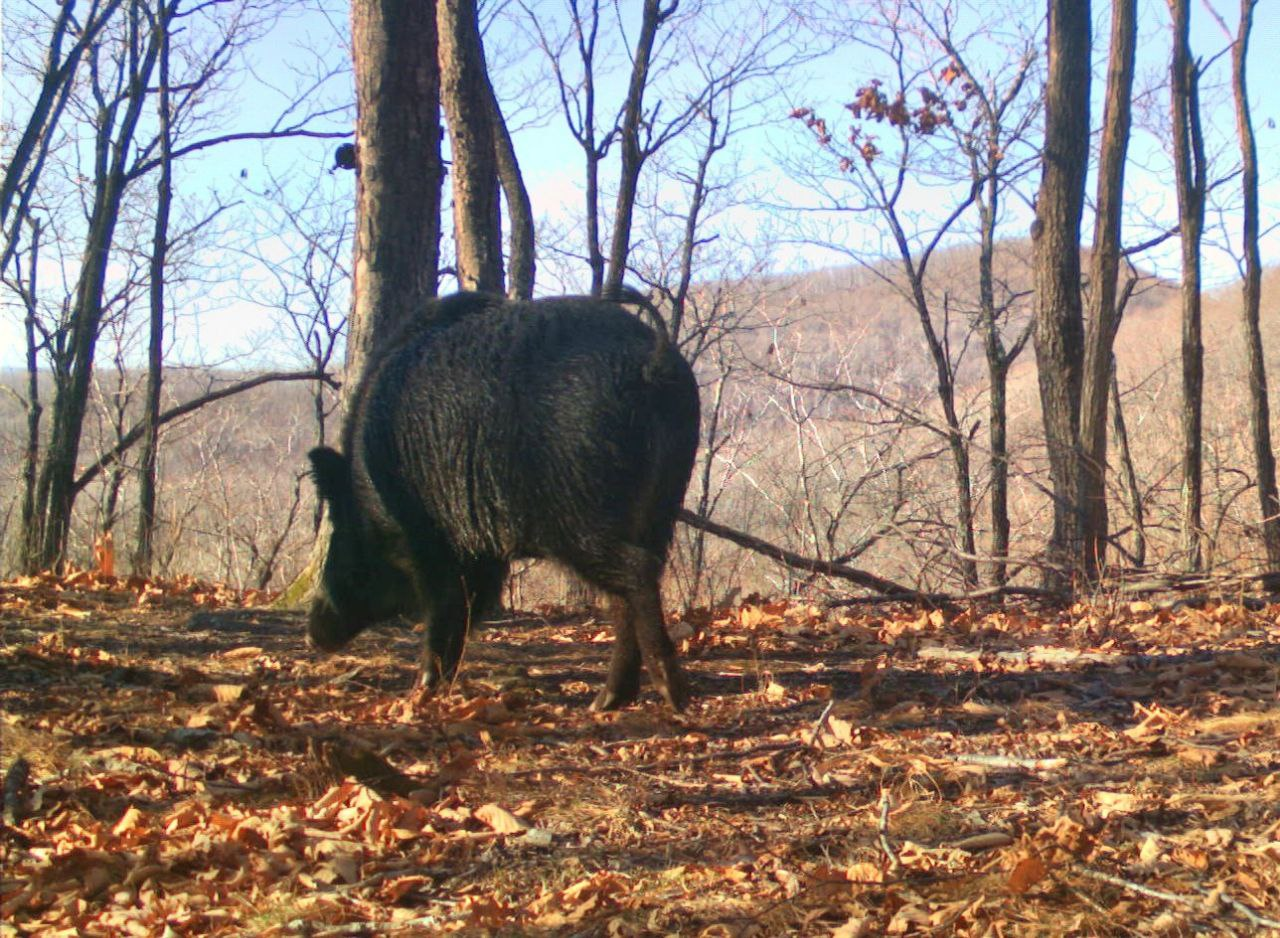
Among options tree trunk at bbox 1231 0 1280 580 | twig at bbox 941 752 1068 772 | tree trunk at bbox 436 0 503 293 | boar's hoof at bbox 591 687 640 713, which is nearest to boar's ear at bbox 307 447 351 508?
boar's hoof at bbox 591 687 640 713

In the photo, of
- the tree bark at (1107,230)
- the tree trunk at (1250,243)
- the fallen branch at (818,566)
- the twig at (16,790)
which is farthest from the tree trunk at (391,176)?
the tree trunk at (1250,243)

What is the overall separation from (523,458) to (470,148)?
182 inches

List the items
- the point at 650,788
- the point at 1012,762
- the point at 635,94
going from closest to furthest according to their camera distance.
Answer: the point at 650,788 → the point at 1012,762 → the point at 635,94

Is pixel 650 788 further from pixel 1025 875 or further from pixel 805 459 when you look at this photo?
pixel 805 459

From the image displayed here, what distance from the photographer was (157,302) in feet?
52.9

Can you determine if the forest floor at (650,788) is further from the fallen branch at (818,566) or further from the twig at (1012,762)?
the fallen branch at (818,566)

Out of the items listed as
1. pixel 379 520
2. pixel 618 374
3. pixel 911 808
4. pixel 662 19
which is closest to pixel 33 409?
pixel 662 19

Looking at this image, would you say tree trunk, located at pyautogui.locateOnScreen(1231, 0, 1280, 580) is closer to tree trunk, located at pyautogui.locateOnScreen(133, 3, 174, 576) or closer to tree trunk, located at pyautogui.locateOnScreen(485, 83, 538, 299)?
tree trunk, located at pyautogui.locateOnScreen(485, 83, 538, 299)

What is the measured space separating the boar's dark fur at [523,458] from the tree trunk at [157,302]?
29.7ft

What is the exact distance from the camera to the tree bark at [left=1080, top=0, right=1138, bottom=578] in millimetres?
10156

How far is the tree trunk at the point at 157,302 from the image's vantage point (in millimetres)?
14312

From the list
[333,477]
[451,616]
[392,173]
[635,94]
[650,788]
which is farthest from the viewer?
[635,94]

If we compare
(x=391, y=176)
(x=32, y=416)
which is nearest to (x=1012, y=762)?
(x=391, y=176)

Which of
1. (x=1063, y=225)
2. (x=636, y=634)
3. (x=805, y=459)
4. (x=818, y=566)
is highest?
(x=1063, y=225)
